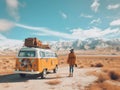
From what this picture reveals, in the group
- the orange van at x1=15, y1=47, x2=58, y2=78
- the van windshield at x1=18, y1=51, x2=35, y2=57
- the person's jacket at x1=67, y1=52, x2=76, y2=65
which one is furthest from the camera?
the person's jacket at x1=67, y1=52, x2=76, y2=65

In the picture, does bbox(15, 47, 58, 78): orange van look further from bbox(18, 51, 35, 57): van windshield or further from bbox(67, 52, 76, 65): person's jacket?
bbox(67, 52, 76, 65): person's jacket

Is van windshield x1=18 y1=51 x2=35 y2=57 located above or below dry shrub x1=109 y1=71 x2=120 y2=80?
above

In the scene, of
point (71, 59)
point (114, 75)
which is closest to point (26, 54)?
point (71, 59)

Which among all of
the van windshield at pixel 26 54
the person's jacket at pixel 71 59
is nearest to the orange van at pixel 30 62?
the van windshield at pixel 26 54

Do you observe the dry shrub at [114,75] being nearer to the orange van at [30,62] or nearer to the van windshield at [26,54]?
the orange van at [30,62]

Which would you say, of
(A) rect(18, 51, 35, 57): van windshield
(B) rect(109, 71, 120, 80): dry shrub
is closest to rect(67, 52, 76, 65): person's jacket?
(B) rect(109, 71, 120, 80): dry shrub

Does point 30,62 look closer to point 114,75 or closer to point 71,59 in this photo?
point 71,59

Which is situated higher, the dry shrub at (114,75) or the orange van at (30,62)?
the orange van at (30,62)

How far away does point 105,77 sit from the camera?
19.2 metres

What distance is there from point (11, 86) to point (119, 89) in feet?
25.3

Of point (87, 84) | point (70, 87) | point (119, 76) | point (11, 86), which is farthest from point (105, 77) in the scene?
point (11, 86)

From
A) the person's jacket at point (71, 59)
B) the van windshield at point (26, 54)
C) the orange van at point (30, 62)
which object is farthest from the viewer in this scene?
the person's jacket at point (71, 59)

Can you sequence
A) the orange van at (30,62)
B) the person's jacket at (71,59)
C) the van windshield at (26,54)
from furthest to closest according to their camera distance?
the person's jacket at (71,59), the van windshield at (26,54), the orange van at (30,62)

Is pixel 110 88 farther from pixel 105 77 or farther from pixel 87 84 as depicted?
pixel 105 77
